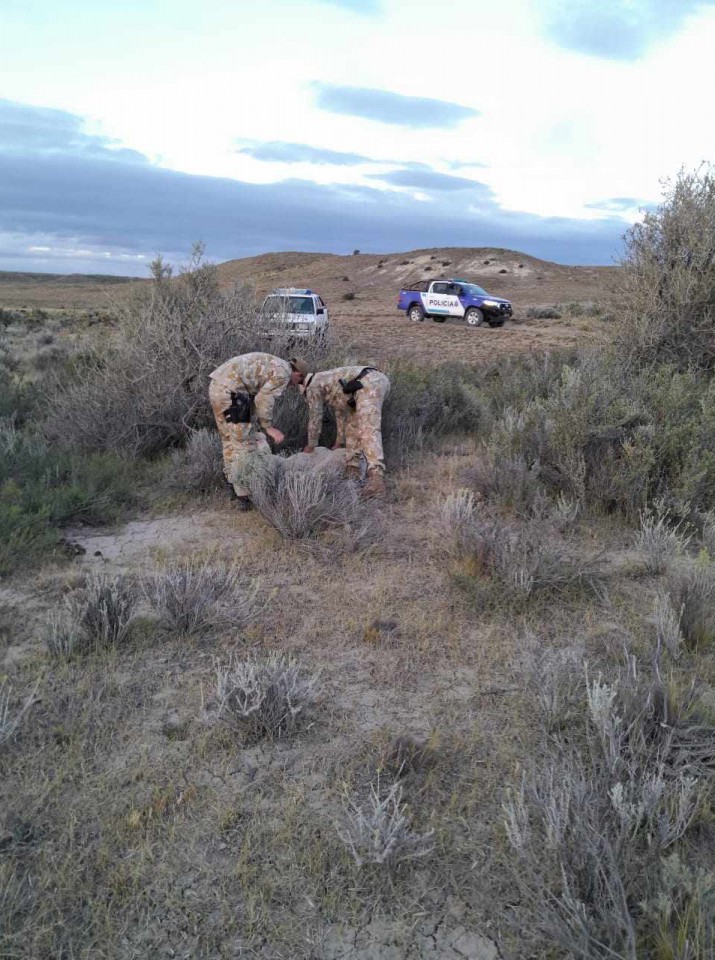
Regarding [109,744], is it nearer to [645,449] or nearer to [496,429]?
[645,449]

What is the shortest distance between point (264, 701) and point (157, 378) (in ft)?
18.8

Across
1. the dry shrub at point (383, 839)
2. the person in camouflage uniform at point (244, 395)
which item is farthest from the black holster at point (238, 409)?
the dry shrub at point (383, 839)

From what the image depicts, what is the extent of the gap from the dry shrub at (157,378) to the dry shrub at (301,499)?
234cm

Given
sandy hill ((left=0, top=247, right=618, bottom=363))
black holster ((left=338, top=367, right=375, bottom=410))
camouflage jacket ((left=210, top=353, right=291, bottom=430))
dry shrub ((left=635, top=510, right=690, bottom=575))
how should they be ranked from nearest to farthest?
dry shrub ((left=635, top=510, right=690, bottom=575)) < camouflage jacket ((left=210, top=353, right=291, bottom=430)) < black holster ((left=338, top=367, right=375, bottom=410)) < sandy hill ((left=0, top=247, right=618, bottom=363))

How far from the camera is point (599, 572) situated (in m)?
4.61

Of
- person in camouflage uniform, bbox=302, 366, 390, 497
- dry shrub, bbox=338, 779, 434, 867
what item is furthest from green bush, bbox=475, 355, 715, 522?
dry shrub, bbox=338, 779, 434, 867

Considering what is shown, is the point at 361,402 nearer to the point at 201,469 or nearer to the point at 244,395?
the point at 244,395

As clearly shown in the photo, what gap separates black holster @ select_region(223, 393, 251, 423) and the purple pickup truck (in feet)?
57.8

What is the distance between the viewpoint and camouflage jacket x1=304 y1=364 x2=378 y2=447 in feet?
22.3

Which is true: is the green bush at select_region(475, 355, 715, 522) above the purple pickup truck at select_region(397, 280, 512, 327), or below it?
below

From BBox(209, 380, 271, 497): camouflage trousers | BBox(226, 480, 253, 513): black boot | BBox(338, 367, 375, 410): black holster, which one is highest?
BBox(338, 367, 375, 410): black holster

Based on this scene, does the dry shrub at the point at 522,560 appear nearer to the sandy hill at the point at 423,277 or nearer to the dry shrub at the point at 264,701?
the dry shrub at the point at 264,701

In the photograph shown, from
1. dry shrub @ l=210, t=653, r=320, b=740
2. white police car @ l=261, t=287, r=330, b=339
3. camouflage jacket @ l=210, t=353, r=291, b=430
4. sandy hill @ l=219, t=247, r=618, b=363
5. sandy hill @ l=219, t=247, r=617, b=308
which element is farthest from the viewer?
sandy hill @ l=219, t=247, r=617, b=308

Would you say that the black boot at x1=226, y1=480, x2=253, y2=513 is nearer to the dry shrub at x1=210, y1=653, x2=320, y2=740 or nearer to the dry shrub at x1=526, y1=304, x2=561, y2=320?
the dry shrub at x1=210, y1=653, x2=320, y2=740
